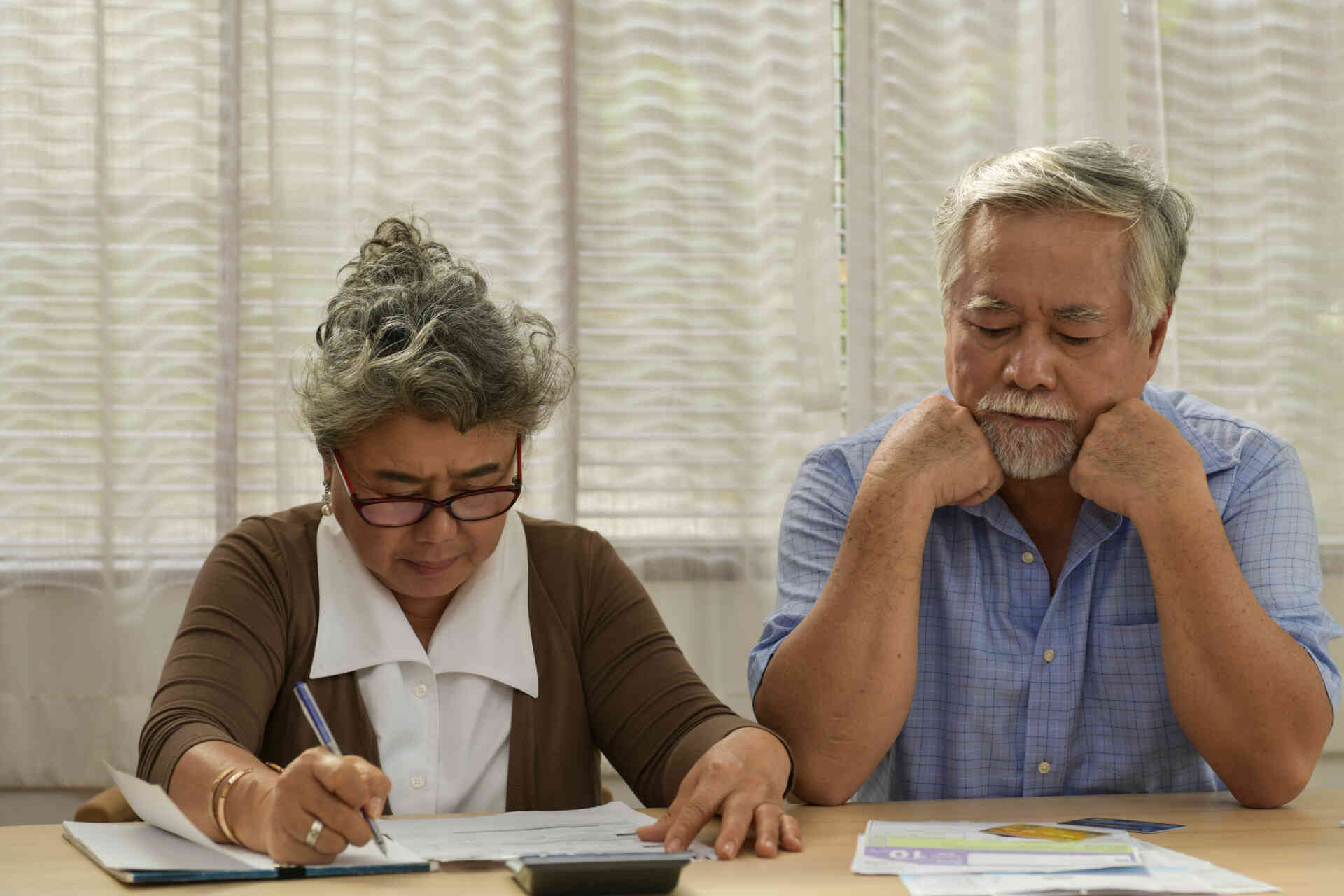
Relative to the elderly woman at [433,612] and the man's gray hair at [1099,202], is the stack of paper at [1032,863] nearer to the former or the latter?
the elderly woman at [433,612]

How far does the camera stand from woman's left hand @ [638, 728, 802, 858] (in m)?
1.27

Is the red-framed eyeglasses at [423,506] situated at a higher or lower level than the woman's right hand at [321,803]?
higher

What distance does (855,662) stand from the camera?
1.59 m

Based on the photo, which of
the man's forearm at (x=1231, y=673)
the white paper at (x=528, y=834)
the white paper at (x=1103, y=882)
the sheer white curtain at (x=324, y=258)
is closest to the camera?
the white paper at (x=1103, y=882)

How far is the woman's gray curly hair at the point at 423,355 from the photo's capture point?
60.1 inches

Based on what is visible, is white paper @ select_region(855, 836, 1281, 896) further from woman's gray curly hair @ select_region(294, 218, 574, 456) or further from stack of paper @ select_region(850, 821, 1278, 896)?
woman's gray curly hair @ select_region(294, 218, 574, 456)

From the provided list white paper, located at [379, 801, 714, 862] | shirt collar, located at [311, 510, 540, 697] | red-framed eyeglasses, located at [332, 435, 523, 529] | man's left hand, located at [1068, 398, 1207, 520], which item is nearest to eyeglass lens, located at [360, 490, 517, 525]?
red-framed eyeglasses, located at [332, 435, 523, 529]

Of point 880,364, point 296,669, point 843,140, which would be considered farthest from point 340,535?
point 843,140

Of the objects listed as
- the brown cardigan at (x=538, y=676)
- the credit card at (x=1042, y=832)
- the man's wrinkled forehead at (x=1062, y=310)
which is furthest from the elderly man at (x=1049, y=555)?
the credit card at (x=1042, y=832)

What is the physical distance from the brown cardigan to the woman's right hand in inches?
12.0

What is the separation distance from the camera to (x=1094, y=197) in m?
1.65

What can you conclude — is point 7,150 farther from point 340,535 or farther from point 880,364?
point 880,364

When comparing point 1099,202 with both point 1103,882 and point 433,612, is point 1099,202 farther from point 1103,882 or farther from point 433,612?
point 433,612

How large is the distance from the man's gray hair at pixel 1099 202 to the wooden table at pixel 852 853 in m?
0.63
